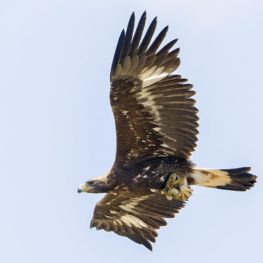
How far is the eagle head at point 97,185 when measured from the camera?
1969 centimetres

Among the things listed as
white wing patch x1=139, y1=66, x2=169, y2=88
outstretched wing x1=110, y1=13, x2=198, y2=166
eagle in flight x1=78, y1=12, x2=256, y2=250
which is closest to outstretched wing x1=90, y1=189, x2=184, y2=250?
eagle in flight x1=78, y1=12, x2=256, y2=250

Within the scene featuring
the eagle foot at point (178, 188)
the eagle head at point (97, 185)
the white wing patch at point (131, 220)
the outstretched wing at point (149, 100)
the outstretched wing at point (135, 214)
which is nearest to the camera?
the outstretched wing at point (149, 100)

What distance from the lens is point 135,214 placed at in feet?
66.9

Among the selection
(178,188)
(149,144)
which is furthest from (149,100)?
(178,188)

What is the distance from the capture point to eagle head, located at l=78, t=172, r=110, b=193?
775 inches

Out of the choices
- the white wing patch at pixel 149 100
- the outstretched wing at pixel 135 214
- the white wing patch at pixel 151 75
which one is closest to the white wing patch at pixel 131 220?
the outstretched wing at pixel 135 214

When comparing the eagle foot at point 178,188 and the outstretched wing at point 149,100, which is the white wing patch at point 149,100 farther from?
the eagle foot at point 178,188

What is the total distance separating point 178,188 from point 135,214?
1.44 metres

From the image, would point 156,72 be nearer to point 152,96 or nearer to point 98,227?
point 152,96

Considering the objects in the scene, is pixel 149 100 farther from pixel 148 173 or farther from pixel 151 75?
pixel 148 173

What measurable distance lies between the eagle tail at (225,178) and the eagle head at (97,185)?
4.70ft

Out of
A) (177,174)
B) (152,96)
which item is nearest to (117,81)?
(152,96)

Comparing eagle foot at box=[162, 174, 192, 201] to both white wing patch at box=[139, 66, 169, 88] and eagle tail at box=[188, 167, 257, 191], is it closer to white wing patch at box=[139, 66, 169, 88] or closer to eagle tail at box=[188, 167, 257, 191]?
eagle tail at box=[188, 167, 257, 191]

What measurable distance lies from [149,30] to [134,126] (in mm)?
1692
